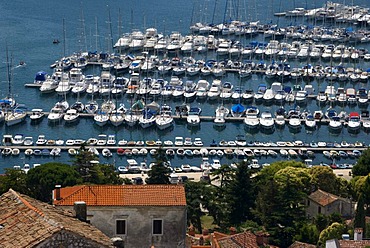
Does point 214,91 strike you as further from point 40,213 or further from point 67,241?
point 67,241

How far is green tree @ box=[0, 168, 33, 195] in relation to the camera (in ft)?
142

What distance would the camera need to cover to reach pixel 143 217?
22.6m

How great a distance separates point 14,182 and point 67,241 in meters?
33.6

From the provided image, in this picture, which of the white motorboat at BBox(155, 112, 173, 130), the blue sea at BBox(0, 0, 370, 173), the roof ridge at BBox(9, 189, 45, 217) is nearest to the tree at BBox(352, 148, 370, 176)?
the blue sea at BBox(0, 0, 370, 173)

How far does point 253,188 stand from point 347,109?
170 feet

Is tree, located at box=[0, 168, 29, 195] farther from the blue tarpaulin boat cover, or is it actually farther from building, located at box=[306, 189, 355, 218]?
the blue tarpaulin boat cover

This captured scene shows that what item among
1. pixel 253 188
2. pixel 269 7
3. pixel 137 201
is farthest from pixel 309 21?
pixel 137 201

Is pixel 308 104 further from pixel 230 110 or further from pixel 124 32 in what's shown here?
pixel 124 32

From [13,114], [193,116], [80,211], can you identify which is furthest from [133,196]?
[13,114]

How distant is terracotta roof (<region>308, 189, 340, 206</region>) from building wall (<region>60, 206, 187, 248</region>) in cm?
2544

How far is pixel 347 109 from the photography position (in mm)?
97188

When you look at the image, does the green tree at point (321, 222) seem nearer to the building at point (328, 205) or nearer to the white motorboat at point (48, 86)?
the building at point (328, 205)

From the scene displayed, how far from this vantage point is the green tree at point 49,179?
1684 inches

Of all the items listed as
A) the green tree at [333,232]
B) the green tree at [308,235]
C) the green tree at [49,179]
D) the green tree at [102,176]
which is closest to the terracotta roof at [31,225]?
the green tree at [333,232]
